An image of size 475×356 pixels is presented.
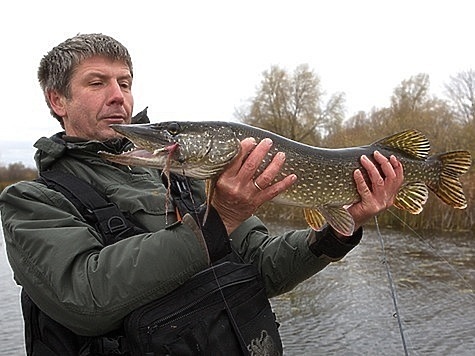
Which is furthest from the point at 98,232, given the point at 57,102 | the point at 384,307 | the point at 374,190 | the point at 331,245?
the point at 384,307

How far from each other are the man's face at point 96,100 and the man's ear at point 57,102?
0.03 metres

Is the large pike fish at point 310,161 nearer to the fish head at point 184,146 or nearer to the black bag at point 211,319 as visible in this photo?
the fish head at point 184,146

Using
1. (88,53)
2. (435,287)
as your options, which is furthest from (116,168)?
(435,287)

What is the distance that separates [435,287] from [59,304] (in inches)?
347

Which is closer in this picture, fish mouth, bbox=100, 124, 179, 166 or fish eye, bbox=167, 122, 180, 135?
fish mouth, bbox=100, 124, 179, 166

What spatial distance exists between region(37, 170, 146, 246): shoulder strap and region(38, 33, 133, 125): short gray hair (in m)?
0.59

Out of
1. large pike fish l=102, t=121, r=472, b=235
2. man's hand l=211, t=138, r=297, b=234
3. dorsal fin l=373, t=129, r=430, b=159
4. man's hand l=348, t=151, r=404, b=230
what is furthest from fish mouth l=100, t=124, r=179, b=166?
dorsal fin l=373, t=129, r=430, b=159

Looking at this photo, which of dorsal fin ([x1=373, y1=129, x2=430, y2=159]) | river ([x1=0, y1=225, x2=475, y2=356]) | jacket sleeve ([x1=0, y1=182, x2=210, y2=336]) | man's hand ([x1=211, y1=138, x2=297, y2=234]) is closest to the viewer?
jacket sleeve ([x1=0, y1=182, x2=210, y2=336])

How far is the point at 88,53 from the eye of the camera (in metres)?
2.53

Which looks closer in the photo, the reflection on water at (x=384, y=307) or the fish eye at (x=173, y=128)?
the fish eye at (x=173, y=128)

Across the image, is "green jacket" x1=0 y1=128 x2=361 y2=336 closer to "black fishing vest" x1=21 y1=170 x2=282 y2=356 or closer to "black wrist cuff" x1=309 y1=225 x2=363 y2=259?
"black fishing vest" x1=21 y1=170 x2=282 y2=356

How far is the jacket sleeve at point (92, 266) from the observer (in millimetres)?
1827

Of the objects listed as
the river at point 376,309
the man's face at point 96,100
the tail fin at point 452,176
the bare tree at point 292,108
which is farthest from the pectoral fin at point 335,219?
the bare tree at point 292,108

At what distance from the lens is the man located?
6.07ft
